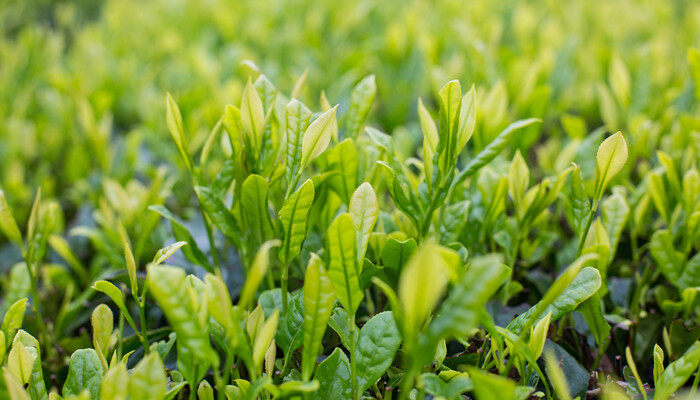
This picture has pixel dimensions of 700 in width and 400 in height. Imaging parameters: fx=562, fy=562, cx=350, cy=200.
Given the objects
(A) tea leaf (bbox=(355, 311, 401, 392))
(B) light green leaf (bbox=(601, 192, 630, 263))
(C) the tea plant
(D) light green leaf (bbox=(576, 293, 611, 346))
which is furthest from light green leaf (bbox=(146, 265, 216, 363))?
(B) light green leaf (bbox=(601, 192, 630, 263))

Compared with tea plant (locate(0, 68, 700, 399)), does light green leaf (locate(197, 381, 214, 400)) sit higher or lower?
lower

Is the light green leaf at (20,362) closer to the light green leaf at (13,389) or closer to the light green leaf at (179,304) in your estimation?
the light green leaf at (13,389)

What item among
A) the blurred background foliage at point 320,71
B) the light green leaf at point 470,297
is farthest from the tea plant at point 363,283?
the blurred background foliage at point 320,71

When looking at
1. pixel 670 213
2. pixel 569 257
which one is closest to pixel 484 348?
pixel 569 257

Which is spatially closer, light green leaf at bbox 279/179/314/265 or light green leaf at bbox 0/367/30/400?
light green leaf at bbox 0/367/30/400

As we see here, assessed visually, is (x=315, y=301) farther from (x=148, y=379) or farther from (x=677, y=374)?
(x=677, y=374)

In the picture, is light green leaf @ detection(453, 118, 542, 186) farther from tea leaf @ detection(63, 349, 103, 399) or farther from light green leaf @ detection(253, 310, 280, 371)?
tea leaf @ detection(63, 349, 103, 399)

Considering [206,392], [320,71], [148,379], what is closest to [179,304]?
[148,379]

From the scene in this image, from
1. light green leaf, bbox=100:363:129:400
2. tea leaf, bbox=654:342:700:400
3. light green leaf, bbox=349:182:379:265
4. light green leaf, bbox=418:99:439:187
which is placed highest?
light green leaf, bbox=418:99:439:187
